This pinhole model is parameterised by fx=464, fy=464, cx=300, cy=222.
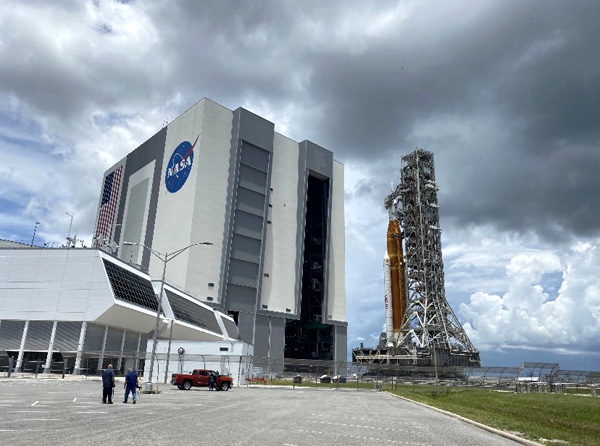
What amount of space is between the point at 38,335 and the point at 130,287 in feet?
39.8

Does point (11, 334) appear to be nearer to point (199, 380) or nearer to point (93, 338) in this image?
point (93, 338)

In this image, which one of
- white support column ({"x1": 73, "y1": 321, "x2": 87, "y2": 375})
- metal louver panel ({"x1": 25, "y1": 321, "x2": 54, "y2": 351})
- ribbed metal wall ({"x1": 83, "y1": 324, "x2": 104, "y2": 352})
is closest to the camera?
white support column ({"x1": 73, "y1": 321, "x2": 87, "y2": 375})

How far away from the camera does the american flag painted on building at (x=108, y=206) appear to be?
119 metres

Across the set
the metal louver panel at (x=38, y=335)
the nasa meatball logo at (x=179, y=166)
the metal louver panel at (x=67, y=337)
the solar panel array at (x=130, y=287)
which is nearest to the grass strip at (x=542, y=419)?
the solar panel array at (x=130, y=287)

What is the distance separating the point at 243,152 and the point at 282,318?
34208 mm

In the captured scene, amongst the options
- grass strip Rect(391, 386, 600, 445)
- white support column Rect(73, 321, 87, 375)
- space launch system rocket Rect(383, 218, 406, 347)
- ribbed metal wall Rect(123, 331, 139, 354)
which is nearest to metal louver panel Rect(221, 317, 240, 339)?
ribbed metal wall Rect(123, 331, 139, 354)

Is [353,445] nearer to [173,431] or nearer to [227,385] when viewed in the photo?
[173,431]

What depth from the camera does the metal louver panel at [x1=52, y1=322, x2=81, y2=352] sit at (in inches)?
2247

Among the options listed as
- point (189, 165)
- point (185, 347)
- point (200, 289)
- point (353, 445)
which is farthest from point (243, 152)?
point (353, 445)

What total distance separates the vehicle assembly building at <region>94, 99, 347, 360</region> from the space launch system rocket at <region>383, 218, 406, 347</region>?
11.1m

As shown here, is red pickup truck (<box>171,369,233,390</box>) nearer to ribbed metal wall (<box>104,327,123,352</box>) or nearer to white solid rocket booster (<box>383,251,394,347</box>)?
ribbed metal wall (<box>104,327,123,352</box>)

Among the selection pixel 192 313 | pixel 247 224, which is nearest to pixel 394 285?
→ pixel 247 224

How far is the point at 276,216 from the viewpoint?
9700 centimetres

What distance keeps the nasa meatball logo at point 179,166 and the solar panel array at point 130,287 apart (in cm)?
2748
